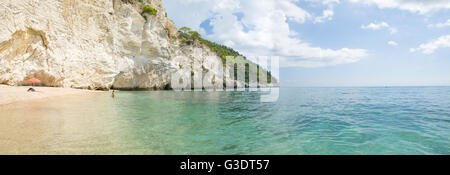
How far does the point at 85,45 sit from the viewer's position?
2388cm

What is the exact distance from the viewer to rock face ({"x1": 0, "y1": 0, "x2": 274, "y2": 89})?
688 inches

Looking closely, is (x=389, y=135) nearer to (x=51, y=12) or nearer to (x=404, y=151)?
(x=404, y=151)

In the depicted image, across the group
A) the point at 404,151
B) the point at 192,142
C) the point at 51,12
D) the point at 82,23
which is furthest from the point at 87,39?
the point at 404,151

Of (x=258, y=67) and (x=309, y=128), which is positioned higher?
(x=258, y=67)

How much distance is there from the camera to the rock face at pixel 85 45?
57.3ft

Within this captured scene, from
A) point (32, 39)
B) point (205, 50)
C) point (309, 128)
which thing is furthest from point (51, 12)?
point (205, 50)

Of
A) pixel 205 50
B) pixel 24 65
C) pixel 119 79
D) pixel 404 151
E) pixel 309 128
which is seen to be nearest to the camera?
A: pixel 404 151

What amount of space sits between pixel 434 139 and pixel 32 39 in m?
28.0

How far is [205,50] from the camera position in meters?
53.1

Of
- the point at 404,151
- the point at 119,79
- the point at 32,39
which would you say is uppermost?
the point at 32,39

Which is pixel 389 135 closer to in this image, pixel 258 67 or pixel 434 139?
pixel 434 139
